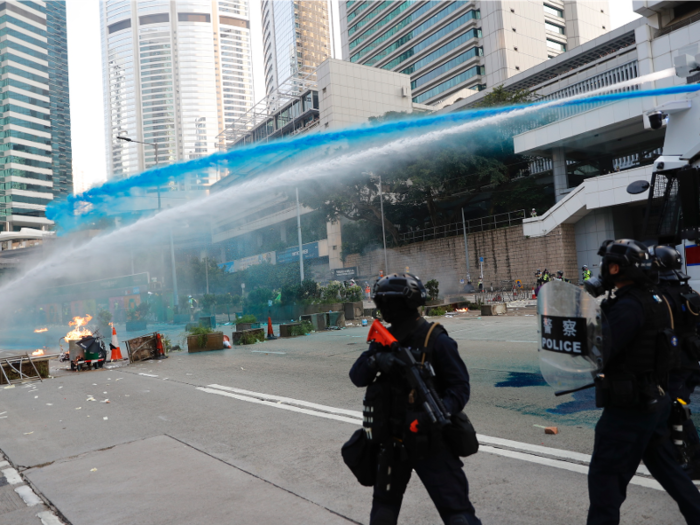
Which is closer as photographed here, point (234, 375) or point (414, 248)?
point (234, 375)

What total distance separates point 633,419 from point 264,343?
1522 cm

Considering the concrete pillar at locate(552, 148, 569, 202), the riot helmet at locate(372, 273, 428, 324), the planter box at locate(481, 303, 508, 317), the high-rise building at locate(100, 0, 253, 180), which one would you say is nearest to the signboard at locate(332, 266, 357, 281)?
the concrete pillar at locate(552, 148, 569, 202)

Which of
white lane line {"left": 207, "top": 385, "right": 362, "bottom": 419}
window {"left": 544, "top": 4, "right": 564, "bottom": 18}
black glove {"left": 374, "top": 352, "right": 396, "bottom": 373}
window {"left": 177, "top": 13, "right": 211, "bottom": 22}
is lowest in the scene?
white lane line {"left": 207, "top": 385, "right": 362, "bottom": 419}

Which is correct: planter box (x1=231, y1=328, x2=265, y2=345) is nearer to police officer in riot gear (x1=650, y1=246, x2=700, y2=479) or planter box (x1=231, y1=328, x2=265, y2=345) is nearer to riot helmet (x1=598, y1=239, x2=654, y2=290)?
police officer in riot gear (x1=650, y1=246, x2=700, y2=479)

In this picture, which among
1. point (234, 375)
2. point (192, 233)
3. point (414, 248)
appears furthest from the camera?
point (414, 248)

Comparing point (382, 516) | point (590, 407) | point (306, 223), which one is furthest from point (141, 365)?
point (306, 223)

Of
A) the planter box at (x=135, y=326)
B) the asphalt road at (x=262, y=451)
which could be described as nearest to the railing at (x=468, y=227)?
the planter box at (x=135, y=326)

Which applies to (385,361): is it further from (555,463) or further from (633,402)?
(555,463)

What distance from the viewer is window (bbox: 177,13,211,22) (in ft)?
587

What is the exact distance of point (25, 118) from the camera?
4331 inches

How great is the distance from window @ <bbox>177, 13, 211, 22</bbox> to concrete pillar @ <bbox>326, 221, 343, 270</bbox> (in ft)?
525

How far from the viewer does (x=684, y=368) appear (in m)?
3.94

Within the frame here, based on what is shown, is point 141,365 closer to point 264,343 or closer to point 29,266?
point 264,343

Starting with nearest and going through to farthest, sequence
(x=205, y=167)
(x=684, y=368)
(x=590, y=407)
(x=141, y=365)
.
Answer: (x=684, y=368) < (x=590, y=407) < (x=141, y=365) < (x=205, y=167)
